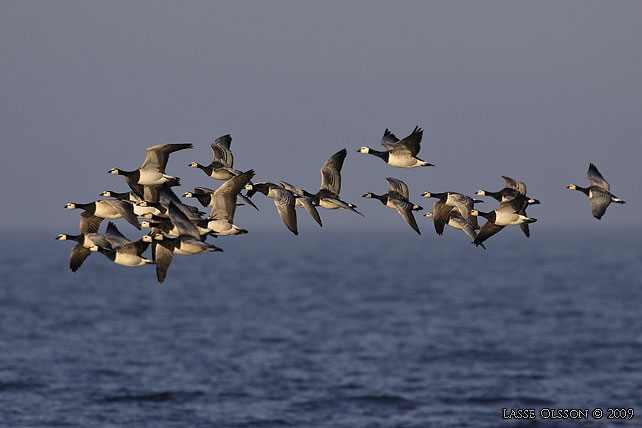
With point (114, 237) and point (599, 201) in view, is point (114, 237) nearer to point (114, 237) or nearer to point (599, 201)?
point (114, 237)

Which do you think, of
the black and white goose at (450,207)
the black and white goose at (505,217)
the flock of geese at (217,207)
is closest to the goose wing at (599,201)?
the flock of geese at (217,207)

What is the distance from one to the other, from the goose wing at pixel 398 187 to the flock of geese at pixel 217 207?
0.02m

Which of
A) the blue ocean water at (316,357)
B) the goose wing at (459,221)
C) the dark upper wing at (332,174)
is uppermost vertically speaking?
the dark upper wing at (332,174)

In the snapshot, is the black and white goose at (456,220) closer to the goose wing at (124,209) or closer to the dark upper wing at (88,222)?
the goose wing at (124,209)

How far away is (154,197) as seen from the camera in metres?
19.7

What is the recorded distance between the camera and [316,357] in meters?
78.0

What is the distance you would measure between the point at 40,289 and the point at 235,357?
276 feet

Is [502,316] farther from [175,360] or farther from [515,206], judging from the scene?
[515,206]

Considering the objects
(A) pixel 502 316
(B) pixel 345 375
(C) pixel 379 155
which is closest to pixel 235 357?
(B) pixel 345 375

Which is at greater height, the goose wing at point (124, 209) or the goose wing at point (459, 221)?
the goose wing at point (124, 209)

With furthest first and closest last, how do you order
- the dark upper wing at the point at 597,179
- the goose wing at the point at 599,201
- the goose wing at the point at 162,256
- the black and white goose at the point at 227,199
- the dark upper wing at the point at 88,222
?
1. the dark upper wing at the point at 88,222
2. the black and white goose at the point at 227,199
3. the dark upper wing at the point at 597,179
4. the goose wing at the point at 162,256
5. the goose wing at the point at 599,201

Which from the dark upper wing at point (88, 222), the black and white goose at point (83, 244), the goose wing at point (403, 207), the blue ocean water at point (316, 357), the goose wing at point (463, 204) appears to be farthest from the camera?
the blue ocean water at point (316, 357)

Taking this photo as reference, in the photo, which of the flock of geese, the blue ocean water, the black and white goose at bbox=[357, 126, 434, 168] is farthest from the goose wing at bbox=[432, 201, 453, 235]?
the blue ocean water

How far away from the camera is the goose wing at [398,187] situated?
21.2 metres
